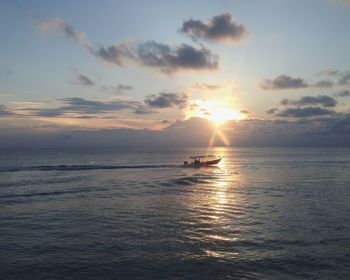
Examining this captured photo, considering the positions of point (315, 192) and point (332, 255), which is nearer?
point (332, 255)

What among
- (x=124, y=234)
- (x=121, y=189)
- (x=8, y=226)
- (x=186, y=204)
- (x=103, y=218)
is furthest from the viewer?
(x=121, y=189)

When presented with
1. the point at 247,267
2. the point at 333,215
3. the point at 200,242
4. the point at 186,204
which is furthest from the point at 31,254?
the point at 333,215

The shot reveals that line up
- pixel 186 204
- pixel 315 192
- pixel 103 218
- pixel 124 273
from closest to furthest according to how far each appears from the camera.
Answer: pixel 124 273 → pixel 103 218 → pixel 186 204 → pixel 315 192

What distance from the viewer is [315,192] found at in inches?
1828

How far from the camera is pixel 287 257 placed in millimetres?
19844

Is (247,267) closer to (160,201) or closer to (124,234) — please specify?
(124,234)

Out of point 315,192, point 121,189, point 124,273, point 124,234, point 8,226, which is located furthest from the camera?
point 121,189

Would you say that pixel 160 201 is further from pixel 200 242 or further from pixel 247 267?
pixel 247 267

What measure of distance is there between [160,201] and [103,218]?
413 inches

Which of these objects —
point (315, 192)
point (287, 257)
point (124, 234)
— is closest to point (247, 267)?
point (287, 257)

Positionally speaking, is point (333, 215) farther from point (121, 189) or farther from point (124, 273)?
point (121, 189)

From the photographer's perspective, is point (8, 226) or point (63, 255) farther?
point (8, 226)

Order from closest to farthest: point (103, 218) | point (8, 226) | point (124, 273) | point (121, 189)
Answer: point (124, 273) < point (8, 226) < point (103, 218) < point (121, 189)

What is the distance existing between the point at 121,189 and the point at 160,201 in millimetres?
12491
